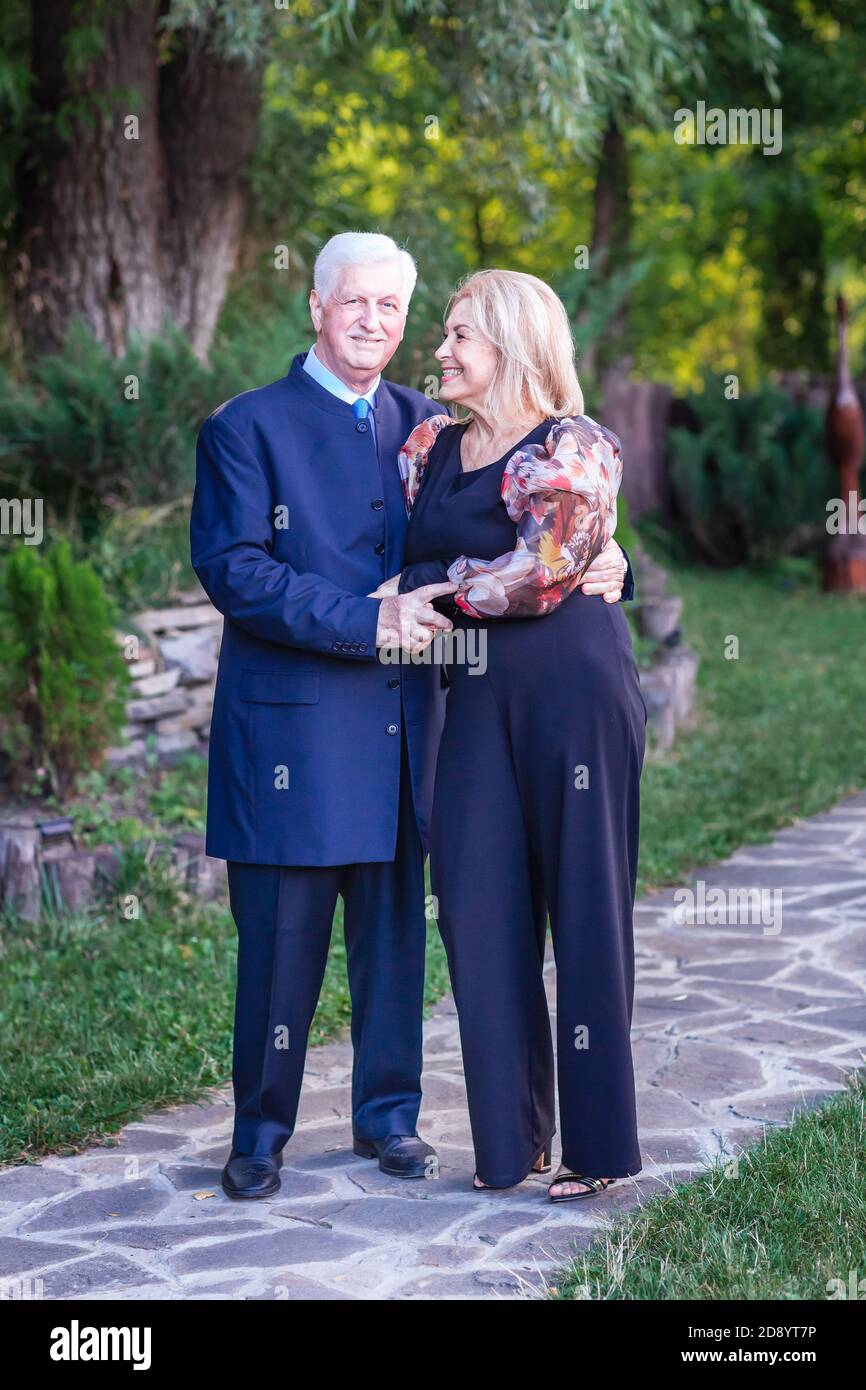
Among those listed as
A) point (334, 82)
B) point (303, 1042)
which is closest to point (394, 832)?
point (303, 1042)

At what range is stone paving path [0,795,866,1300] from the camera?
10.5 feet

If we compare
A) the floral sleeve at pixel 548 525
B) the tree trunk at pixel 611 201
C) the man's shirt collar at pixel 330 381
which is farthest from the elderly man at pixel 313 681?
the tree trunk at pixel 611 201

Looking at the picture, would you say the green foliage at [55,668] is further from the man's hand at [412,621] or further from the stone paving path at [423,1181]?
the man's hand at [412,621]

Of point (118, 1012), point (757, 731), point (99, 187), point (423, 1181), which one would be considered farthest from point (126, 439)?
point (423, 1181)

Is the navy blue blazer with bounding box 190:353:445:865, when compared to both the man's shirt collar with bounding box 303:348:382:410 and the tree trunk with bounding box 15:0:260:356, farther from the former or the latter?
the tree trunk with bounding box 15:0:260:356

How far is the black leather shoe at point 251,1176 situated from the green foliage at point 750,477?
12.2 metres

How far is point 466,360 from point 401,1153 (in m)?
1.87

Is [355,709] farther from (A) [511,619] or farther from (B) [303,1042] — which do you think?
(B) [303,1042]

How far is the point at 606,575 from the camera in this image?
3430 millimetres

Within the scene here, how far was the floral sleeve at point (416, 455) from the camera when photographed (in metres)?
3.66

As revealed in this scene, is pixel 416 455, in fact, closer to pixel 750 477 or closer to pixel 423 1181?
pixel 423 1181

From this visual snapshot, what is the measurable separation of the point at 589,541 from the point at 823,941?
2.77 meters

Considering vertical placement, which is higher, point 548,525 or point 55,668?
point 548,525

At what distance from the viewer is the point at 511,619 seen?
3445mm
